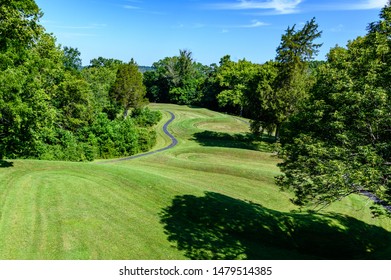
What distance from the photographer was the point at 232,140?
63.9 metres

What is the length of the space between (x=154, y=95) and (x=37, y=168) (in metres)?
104

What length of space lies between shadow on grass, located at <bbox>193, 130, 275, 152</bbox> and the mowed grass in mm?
26287

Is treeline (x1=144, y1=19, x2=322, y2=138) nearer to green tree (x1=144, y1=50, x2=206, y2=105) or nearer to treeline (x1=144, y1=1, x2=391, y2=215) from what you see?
green tree (x1=144, y1=50, x2=206, y2=105)

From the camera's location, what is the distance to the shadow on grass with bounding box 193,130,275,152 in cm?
5706

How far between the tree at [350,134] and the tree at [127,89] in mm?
58112

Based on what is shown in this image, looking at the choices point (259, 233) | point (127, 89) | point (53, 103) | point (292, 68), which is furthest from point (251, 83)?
point (259, 233)

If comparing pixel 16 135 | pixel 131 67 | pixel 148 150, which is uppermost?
pixel 131 67

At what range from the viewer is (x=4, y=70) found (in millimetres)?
19516

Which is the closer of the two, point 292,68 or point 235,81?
point 292,68

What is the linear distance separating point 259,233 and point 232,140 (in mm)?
45103

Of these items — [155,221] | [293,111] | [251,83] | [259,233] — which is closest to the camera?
[155,221]

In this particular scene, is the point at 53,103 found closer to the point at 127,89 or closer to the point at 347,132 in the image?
the point at 127,89
